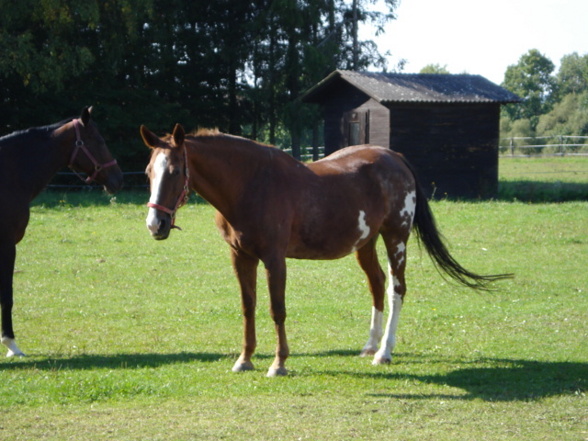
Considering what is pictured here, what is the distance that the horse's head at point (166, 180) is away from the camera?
6.38 meters

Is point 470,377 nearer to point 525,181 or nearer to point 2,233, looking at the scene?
point 2,233

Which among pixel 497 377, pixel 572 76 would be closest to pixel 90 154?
pixel 497 377

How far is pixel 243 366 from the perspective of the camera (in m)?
7.27

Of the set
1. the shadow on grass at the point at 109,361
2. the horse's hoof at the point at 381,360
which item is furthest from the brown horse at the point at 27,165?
the horse's hoof at the point at 381,360

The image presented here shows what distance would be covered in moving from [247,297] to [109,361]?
5.38 ft

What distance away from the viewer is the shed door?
1053 inches

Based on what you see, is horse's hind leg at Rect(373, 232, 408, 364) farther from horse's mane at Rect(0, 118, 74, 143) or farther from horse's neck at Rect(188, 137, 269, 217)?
horse's mane at Rect(0, 118, 74, 143)

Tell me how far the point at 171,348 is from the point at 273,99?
92.6 feet

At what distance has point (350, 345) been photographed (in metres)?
8.54

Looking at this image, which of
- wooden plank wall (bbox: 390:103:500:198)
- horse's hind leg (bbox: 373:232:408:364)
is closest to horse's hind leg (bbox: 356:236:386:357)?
horse's hind leg (bbox: 373:232:408:364)

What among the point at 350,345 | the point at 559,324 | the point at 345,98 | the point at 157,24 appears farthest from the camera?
the point at 157,24

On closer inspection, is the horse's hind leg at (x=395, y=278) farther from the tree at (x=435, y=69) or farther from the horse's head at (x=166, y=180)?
the tree at (x=435, y=69)

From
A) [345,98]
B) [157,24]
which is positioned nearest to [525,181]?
[345,98]

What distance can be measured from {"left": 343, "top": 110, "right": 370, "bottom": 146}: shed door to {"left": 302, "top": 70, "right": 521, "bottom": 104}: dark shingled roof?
43.7 inches
